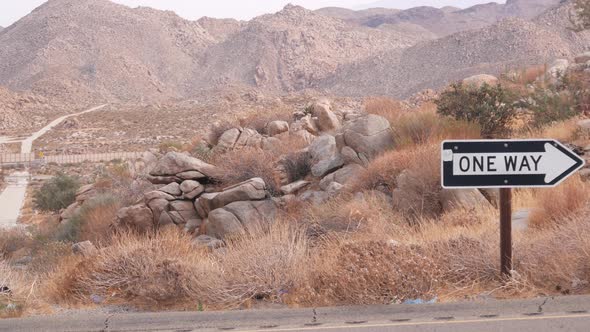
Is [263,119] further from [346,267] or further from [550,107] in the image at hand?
[346,267]

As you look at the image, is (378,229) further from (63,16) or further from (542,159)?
(63,16)

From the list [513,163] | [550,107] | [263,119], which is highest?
[513,163]

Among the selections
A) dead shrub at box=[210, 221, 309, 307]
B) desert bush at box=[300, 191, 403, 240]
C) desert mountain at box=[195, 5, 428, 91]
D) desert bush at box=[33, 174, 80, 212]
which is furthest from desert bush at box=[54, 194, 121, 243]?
desert mountain at box=[195, 5, 428, 91]

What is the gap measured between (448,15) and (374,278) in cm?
18153

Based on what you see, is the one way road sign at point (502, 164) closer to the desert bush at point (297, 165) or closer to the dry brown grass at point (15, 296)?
the dry brown grass at point (15, 296)

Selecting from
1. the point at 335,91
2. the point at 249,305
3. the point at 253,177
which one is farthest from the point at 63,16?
the point at 249,305

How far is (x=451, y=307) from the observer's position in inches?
236

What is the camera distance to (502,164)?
6.41 metres

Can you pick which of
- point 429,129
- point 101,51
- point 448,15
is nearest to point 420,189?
point 429,129

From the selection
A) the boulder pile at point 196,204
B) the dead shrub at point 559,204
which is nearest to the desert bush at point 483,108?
the boulder pile at point 196,204

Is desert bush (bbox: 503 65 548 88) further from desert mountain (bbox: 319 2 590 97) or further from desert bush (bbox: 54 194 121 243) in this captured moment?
desert mountain (bbox: 319 2 590 97)

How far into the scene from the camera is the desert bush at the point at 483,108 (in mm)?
16297

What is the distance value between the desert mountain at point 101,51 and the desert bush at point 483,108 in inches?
3414

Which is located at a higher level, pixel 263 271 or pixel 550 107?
pixel 550 107
